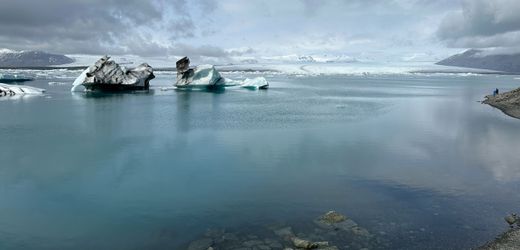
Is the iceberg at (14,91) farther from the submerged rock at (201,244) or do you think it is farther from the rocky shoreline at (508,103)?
the rocky shoreline at (508,103)

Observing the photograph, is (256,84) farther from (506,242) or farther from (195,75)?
(506,242)

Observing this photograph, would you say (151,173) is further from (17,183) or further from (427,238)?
(427,238)

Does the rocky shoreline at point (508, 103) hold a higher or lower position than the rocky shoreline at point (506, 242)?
higher

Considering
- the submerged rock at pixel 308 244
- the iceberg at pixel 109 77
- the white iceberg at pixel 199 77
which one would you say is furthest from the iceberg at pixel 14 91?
the submerged rock at pixel 308 244

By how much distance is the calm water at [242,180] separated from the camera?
875 cm

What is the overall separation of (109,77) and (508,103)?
34263 mm

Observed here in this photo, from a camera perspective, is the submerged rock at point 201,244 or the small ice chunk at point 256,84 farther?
the small ice chunk at point 256,84

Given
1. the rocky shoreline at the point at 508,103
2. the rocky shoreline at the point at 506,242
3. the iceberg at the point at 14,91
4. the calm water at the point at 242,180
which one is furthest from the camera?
the iceberg at the point at 14,91

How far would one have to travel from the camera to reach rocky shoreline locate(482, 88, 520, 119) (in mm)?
29416

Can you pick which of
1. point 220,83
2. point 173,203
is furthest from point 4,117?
point 220,83

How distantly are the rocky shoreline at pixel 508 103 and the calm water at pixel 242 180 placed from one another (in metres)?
7.37

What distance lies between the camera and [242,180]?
1215 cm

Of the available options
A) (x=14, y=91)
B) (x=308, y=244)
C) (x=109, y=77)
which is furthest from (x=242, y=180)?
(x=14, y=91)

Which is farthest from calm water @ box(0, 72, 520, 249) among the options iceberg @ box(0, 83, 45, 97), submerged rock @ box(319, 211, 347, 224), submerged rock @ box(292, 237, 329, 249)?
iceberg @ box(0, 83, 45, 97)
